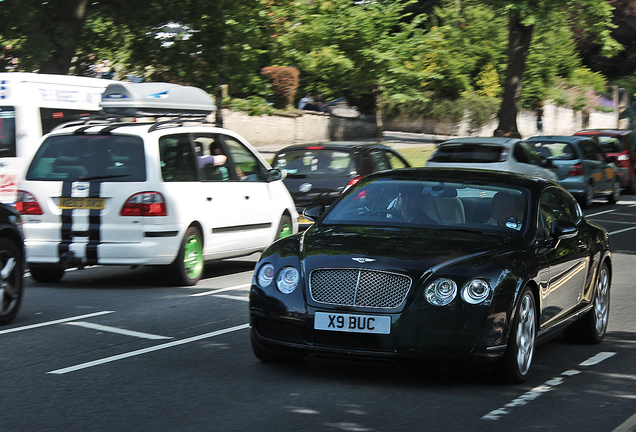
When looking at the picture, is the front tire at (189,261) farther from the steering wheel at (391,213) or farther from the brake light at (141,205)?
the steering wheel at (391,213)

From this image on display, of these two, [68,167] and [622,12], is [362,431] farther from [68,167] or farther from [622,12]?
[622,12]

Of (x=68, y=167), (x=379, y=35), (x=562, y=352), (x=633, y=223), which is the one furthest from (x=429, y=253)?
(x=379, y=35)

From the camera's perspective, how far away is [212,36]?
2330 cm

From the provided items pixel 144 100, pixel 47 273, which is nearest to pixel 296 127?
pixel 144 100

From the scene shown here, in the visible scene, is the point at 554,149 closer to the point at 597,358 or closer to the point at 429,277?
the point at 597,358

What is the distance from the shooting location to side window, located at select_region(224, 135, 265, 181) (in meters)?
11.5

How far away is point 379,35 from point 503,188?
19565 mm

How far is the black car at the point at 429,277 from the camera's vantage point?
18.9 ft

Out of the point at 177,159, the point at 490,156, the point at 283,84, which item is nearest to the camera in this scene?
the point at 177,159

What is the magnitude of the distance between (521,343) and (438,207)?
135 centimetres

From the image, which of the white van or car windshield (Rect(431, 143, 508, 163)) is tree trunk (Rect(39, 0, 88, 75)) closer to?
the white van

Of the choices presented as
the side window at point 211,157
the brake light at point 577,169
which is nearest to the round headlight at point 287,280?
the side window at point 211,157

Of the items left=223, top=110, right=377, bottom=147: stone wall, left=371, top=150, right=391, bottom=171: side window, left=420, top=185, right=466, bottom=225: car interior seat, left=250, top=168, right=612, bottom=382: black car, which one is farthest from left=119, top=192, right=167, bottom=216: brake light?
left=223, top=110, right=377, bottom=147: stone wall

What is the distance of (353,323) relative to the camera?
5848mm
